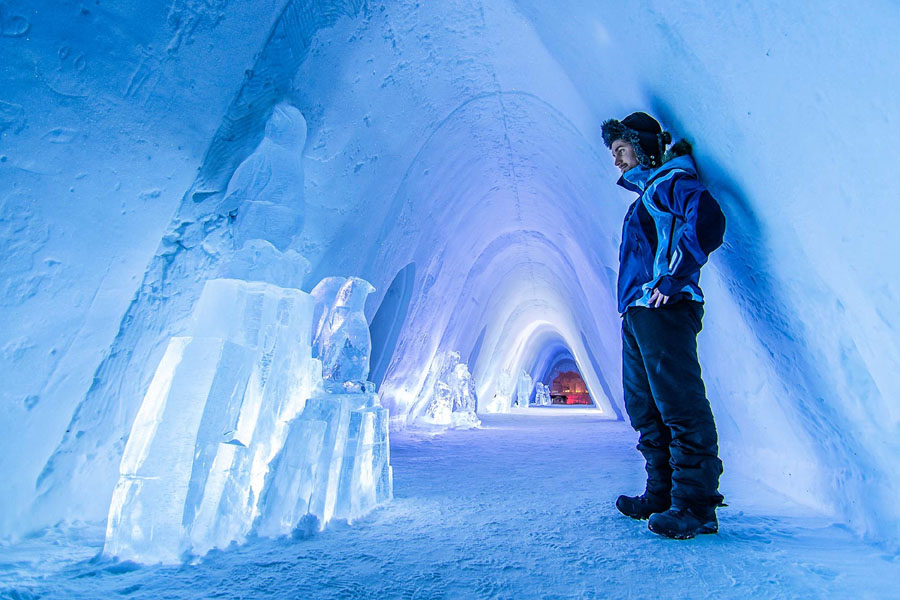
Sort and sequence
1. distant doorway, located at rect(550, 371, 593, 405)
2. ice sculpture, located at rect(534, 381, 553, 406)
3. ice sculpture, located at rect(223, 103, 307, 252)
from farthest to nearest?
distant doorway, located at rect(550, 371, 593, 405)
ice sculpture, located at rect(534, 381, 553, 406)
ice sculpture, located at rect(223, 103, 307, 252)

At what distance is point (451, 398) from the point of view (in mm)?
8438

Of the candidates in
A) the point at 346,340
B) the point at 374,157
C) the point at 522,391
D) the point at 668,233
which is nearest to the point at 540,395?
the point at 522,391

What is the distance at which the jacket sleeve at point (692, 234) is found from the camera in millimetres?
1714

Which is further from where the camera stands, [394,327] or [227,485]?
[394,327]

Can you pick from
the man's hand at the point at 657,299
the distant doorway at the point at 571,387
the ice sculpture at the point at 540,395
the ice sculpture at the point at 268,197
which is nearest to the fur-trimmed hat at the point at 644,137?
the man's hand at the point at 657,299

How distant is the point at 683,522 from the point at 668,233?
1136 millimetres

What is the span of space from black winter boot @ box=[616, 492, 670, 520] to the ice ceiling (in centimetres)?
73

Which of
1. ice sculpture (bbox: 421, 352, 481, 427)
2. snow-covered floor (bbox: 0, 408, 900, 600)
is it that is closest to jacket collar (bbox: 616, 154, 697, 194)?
snow-covered floor (bbox: 0, 408, 900, 600)

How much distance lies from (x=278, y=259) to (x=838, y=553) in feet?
8.43

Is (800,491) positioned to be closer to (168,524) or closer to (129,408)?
(168,524)

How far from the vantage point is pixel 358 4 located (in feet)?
9.18

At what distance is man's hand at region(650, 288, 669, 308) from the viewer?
1.81m

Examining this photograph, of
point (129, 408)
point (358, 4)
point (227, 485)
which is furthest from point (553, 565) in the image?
point (358, 4)

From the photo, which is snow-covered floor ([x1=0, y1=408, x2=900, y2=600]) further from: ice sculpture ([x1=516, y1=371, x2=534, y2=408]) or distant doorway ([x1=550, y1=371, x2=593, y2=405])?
distant doorway ([x1=550, y1=371, x2=593, y2=405])
